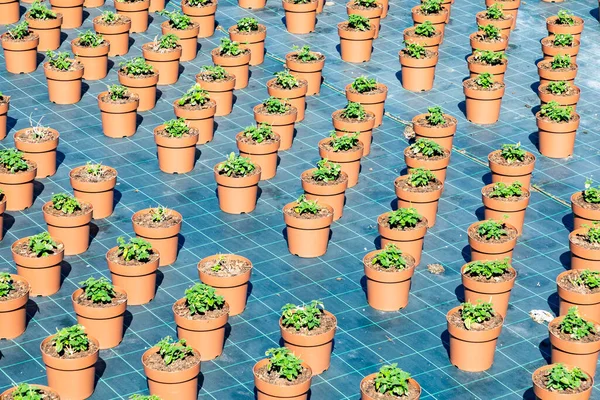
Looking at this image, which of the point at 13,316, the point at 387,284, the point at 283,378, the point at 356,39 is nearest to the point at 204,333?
the point at 283,378

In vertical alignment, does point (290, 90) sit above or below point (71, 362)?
above

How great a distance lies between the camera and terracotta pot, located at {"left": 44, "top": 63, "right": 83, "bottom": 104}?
2617 centimetres

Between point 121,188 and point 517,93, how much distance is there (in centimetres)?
906

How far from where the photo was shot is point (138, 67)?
26172 millimetres

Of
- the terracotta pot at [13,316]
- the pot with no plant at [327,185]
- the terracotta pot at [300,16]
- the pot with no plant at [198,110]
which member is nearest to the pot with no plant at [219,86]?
the pot with no plant at [198,110]

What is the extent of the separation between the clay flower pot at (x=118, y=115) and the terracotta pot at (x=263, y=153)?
7.69 feet

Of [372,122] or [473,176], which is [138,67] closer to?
[372,122]

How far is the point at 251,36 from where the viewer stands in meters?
28.3

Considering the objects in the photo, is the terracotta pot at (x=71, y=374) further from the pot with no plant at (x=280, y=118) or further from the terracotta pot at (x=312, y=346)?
the pot with no plant at (x=280, y=118)

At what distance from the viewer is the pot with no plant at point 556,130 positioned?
82.1ft

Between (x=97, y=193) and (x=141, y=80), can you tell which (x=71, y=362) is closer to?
(x=97, y=193)

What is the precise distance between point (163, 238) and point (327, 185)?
310cm

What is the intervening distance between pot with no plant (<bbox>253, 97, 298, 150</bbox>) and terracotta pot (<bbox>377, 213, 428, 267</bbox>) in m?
4.01

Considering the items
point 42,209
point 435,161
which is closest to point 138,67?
point 42,209
